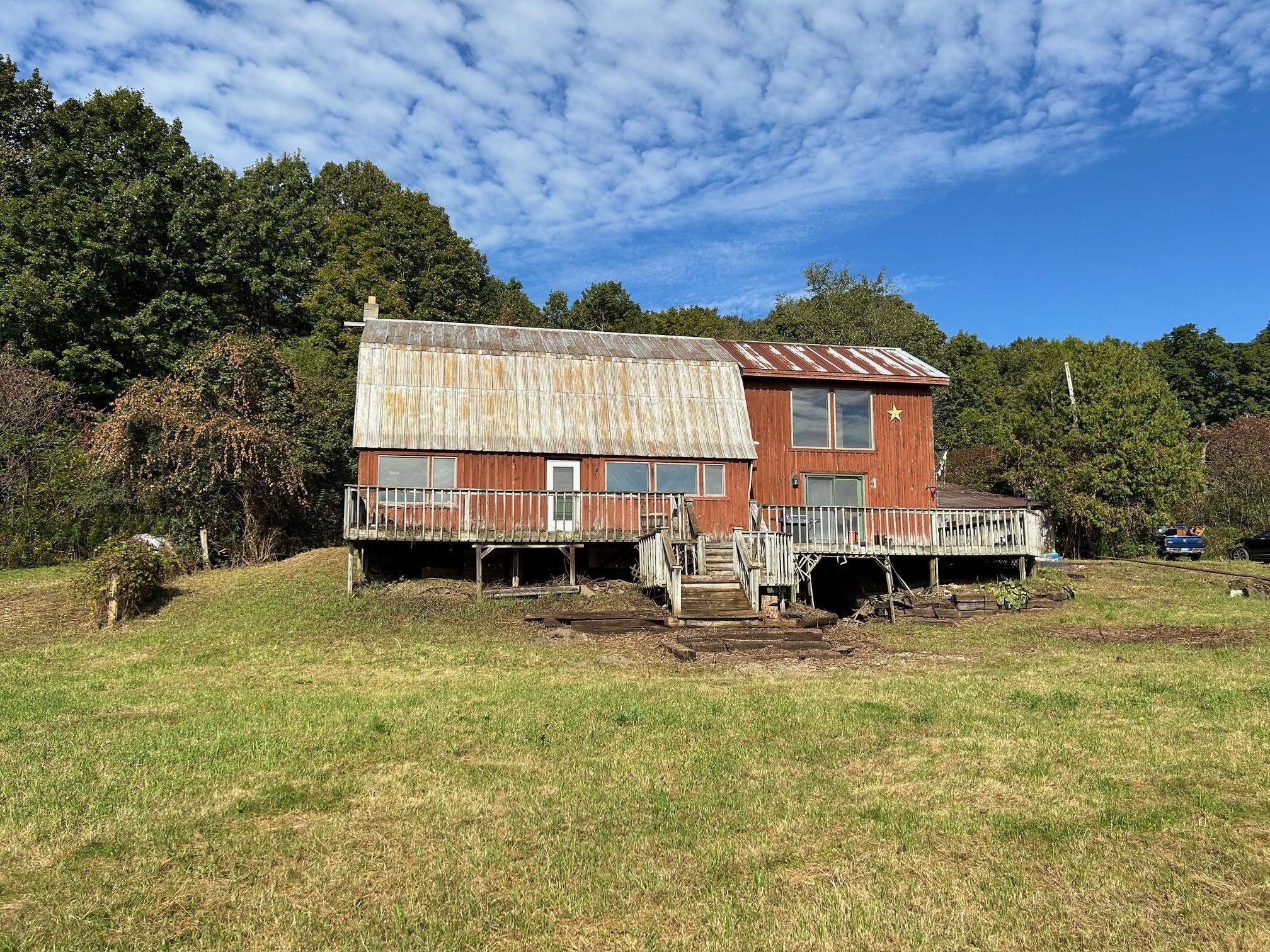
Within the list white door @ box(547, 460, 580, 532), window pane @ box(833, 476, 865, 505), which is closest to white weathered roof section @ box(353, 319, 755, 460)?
white door @ box(547, 460, 580, 532)

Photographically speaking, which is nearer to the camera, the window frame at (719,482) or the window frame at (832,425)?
the window frame at (719,482)

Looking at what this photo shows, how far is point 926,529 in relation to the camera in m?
21.2

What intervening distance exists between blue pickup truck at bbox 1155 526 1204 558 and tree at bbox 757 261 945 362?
79.7 ft

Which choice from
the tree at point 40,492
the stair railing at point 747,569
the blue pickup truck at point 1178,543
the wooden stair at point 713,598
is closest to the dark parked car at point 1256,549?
the blue pickup truck at point 1178,543

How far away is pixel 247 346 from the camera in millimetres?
25188

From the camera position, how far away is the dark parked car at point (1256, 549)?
96.6 ft

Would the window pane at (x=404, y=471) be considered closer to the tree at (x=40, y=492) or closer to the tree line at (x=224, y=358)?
the tree line at (x=224, y=358)

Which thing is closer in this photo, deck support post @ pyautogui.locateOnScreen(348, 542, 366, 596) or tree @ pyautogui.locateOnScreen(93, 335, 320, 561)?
deck support post @ pyautogui.locateOnScreen(348, 542, 366, 596)

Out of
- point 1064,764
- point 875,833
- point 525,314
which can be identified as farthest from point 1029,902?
point 525,314

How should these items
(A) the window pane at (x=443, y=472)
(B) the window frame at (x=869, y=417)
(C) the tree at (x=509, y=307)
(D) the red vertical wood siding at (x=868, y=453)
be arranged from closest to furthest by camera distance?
(A) the window pane at (x=443, y=472) < (D) the red vertical wood siding at (x=868, y=453) < (B) the window frame at (x=869, y=417) < (C) the tree at (x=509, y=307)

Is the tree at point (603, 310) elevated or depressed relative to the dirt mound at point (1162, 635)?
elevated

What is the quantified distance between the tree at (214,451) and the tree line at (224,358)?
0.07 m

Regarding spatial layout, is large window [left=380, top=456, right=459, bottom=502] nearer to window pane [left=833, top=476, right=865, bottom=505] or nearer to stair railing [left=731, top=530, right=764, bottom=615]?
stair railing [left=731, top=530, right=764, bottom=615]

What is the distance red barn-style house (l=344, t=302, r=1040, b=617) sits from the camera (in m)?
19.4
